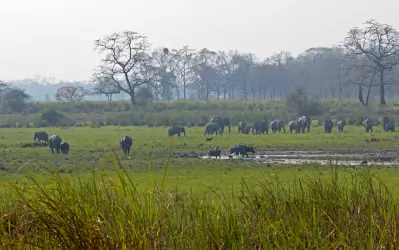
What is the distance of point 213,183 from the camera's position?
1884 centimetres

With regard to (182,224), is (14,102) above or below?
above

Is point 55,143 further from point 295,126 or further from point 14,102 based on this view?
point 14,102

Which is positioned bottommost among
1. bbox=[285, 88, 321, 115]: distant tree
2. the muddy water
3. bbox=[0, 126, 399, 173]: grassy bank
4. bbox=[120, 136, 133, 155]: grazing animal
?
the muddy water

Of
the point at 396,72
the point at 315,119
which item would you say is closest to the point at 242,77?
the point at 396,72

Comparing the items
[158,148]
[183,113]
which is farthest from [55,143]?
[183,113]

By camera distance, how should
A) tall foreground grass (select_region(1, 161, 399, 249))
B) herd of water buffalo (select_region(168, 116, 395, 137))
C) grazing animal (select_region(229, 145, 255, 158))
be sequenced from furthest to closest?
herd of water buffalo (select_region(168, 116, 395, 137)), grazing animal (select_region(229, 145, 255, 158)), tall foreground grass (select_region(1, 161, 399, 249))

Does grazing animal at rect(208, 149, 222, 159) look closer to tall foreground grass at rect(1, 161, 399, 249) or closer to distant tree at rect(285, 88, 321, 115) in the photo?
tall foreground grass at rect(1, 161, 399, 249)

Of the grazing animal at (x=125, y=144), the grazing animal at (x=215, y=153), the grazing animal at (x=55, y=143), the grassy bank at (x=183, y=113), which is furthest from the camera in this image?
the grassy bank at (x=183, y=113)

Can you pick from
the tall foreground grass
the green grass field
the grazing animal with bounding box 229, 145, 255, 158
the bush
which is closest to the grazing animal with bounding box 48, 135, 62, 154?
the grazing animal with bounding box 229, 145, 255, 158

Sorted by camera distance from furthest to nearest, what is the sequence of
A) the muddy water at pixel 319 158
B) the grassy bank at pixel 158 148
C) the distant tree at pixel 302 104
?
1. the distant tree at pixel 302 104
2. the grassy bank at pixel 158 148
3. the muddy water at pixel 319 158

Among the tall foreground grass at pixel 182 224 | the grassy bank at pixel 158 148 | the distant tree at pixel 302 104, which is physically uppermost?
the distant tree at pixel 302 104

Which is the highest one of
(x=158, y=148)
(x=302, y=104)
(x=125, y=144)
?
(x=302, y=104)

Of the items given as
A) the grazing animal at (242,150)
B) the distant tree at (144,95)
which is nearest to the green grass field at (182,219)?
the grazing animal at (242,150)

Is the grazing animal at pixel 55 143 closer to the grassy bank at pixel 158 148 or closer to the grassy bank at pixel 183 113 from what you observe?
the grassy bank at pixel 158 148
